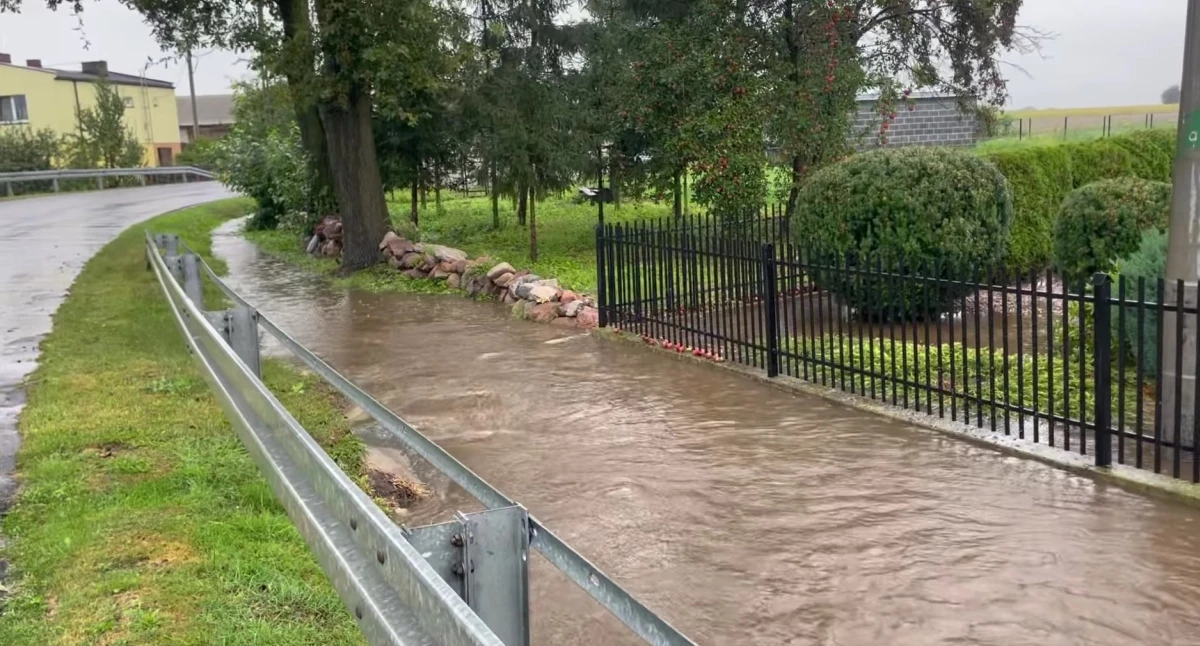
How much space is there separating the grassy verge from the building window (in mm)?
62385

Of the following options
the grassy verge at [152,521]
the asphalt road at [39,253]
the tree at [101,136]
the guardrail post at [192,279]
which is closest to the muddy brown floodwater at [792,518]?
the grassy verge at [152,521]

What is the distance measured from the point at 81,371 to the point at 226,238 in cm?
1762

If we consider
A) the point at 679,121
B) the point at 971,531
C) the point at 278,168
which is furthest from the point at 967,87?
the point at 278,168

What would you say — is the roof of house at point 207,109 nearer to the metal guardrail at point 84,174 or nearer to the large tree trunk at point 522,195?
the metal guardrail at point 84,174

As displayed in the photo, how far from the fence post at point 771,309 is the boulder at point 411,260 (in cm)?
827

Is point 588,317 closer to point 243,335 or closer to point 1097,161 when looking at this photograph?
point 243,335

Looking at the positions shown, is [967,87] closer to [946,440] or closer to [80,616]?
[946,440]

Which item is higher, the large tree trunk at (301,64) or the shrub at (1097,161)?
the large tree trunk at (301,64)

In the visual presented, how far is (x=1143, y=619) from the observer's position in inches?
175

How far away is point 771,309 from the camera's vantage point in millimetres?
8938

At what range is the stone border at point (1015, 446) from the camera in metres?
5.81

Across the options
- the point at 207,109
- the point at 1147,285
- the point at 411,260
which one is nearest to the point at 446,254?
the point at 411,260

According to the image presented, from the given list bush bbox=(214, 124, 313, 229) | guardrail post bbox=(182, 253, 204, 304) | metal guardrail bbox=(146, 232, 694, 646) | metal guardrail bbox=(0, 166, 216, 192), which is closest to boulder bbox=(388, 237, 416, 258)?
bush bbox=(214, 124, 313, 229)

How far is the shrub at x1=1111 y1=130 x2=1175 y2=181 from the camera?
17094 millimetres
